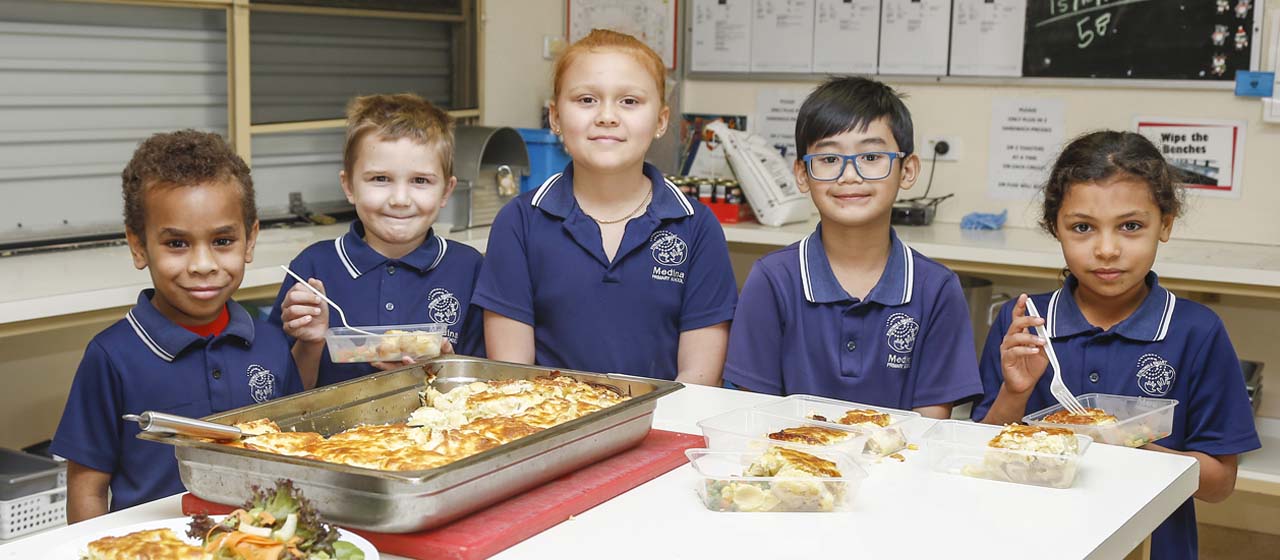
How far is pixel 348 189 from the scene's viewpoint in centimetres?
227

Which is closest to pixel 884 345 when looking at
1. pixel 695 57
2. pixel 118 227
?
pixel 118 227

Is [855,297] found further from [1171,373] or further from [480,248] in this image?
[480,248]

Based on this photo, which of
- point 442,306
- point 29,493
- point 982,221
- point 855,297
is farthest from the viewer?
point 982,221

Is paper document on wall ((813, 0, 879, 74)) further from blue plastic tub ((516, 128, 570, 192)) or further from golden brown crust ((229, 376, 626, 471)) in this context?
golden brown crust ((229, 376, 626, 471))

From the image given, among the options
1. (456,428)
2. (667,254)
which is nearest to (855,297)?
(667,254)

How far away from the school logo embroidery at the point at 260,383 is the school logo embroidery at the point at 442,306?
431 millimetres

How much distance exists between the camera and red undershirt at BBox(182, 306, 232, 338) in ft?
5.79

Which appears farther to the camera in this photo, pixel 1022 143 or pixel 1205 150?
pixel 1022 143

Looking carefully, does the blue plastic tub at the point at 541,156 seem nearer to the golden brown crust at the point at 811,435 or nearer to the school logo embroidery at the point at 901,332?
the school logo embroidery at the point at 901,332

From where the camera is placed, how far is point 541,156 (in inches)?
158

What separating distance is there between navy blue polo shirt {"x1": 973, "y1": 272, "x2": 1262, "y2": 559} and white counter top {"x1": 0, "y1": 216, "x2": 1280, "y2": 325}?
3.86 feet

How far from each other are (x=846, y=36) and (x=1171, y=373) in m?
2.44

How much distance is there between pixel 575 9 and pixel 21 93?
2.11m

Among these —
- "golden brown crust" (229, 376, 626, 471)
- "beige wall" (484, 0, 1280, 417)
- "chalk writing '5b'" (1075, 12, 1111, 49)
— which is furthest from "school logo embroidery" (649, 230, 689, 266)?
"chalk writing '5b'" (1075, 12, 1111, 49)
